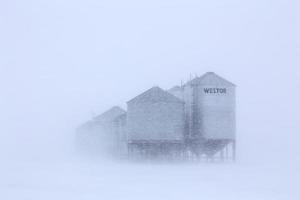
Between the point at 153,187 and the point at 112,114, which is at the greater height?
the point at 112,114

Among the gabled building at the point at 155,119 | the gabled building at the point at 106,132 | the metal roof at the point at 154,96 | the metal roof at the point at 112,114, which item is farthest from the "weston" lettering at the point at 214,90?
the metal roof at the point at 112,114

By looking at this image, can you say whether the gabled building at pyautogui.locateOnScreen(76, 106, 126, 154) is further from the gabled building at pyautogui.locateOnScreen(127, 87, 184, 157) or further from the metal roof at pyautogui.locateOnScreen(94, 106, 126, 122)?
the gabled building at pyautogui.locateOnScreen(127, 87, 184, 157)

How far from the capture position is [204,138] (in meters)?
45.8

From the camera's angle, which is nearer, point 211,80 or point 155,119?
point 155,119

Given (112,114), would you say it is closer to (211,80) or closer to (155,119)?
(155,119)

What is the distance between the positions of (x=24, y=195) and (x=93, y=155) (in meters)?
46.4

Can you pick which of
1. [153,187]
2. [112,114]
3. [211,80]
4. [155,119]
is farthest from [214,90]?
[153,187]

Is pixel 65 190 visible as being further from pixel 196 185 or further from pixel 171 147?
pixel 171 147

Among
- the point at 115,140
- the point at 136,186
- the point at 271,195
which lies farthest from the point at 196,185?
the point at 115,140

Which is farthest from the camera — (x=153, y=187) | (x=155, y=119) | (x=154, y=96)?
(x=154, y=96)

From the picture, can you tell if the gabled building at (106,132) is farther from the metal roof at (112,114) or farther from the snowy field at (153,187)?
the snowy field at (153,187)

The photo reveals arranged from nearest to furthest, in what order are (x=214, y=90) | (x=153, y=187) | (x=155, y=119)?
(x=153, y=187)
(x=155, y=119)
(x=214, y=90)

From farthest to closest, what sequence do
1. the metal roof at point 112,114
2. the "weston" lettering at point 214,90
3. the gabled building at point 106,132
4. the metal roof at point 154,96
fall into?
the metal roof at point 112,114 → the gabled building at point 106,132 → the "weston" lettering at point 214,90 → the metal roof at point 154,96

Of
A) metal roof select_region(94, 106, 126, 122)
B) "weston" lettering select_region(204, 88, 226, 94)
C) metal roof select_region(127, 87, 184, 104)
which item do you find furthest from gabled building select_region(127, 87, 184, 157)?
metal roof select_region(94, 106, 126, 122)
